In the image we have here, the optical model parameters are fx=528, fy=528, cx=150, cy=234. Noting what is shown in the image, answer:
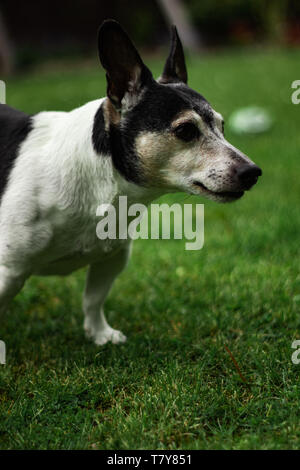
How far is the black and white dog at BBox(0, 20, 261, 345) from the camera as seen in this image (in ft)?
7.16

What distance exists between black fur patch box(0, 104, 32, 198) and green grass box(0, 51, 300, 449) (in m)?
0.91

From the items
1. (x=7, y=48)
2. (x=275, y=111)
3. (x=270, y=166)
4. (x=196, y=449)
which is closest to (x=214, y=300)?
(x=196, y=449)

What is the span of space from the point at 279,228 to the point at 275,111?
13.1 ft

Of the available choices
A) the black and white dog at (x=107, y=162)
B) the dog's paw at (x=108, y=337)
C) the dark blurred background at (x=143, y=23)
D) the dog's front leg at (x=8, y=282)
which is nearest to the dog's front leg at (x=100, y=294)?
the dog's paw at (x=108, y=337)

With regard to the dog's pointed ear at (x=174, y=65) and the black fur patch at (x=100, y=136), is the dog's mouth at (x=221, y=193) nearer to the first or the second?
the black fur patch at (x=100, y=136)

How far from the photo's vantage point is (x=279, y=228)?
13.7 feet

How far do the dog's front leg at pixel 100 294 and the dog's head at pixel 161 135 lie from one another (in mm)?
648

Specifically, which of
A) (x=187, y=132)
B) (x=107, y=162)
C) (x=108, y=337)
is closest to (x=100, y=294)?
(x=108, y=337)

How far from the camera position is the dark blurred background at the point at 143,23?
55.1ft

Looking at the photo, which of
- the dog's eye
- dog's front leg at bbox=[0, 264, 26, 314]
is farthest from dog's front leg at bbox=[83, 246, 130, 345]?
the dog's eye

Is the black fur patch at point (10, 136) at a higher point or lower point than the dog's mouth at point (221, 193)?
higher

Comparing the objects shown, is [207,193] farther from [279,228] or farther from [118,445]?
[279,228]

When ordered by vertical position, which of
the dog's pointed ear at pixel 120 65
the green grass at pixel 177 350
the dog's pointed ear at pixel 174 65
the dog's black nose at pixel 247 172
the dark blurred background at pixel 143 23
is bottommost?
the green grass at pixel 177 350

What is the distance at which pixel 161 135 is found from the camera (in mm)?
2178
